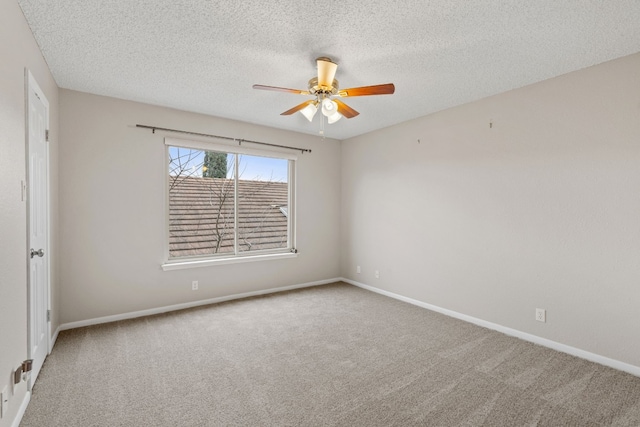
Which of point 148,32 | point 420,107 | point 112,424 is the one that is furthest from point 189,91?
point 112,424

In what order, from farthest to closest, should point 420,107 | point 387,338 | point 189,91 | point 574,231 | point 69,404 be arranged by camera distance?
point 420,107
point 189,91
point 387,338
point 574,231
point 69,404

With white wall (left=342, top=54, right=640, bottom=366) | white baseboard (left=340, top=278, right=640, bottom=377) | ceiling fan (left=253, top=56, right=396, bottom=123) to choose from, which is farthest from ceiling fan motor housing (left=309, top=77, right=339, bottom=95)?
white baseboard (left=340, top=278, right=640, bottom=377)

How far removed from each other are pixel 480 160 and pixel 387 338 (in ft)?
7.09

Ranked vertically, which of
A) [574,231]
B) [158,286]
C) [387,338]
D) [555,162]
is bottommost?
[387,338]

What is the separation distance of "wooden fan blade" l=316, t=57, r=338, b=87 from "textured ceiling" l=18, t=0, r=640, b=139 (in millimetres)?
80

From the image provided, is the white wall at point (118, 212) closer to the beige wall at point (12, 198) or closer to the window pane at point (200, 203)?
the window pane at point (200, 203)

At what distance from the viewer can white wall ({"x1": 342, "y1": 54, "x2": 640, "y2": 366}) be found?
245 centimetres

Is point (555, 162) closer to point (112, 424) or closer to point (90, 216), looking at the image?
point (112, 424)

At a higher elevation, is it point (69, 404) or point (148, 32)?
point (148, 32)

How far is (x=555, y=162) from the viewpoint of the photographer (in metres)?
2.80

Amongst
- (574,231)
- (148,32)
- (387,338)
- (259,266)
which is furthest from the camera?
(259,266)

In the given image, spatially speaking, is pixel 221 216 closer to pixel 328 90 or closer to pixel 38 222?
pixel 38 222

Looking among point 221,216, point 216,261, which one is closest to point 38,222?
point 216,261

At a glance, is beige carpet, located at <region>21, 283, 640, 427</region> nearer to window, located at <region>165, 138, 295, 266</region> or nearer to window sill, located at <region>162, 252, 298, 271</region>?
window sill, located at <region>162, 252, 298, 271</region>
